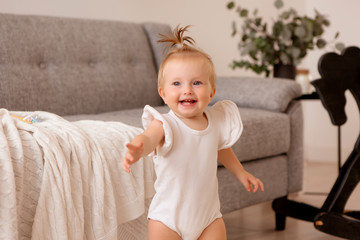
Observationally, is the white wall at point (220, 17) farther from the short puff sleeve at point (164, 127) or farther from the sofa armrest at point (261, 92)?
the short puff sleeve at point (164, 127)

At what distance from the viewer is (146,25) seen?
115 inches

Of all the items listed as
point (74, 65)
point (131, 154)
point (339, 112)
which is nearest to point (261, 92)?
point (339, 112)

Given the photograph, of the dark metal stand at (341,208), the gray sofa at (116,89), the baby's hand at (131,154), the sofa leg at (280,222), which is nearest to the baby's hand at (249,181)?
the baby's hand at (131,154)

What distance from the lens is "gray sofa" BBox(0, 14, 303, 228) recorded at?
2.18 m

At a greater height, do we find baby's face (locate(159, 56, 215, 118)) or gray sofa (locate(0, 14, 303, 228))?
baby's face (locate(159, 56, 215, 118))

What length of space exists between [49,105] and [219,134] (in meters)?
1.19

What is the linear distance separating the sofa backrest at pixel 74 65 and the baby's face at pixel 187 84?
3.78 ft

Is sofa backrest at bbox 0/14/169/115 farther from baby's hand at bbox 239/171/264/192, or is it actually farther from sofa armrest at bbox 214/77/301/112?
baby's hand at bbox 239/171/264/192

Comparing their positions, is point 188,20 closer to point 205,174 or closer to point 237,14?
point 237,14

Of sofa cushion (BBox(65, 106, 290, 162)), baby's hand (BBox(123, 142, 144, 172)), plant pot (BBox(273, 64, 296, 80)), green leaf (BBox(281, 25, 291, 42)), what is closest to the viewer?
baby's hand (BBox(123, 142, 144, 172))

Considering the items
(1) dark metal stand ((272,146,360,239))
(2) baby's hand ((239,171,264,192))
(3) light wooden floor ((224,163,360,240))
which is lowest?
(3) light wooden floor ((224,163,360,240))

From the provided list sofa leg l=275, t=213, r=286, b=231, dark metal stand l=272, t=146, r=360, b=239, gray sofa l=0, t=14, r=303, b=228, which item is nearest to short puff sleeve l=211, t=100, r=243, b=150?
gray sofa l=0, t=14, r=303, b=228

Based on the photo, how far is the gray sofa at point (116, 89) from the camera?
2.18 metres

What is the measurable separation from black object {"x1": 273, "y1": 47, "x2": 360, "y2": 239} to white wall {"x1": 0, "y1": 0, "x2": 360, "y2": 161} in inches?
60.2
